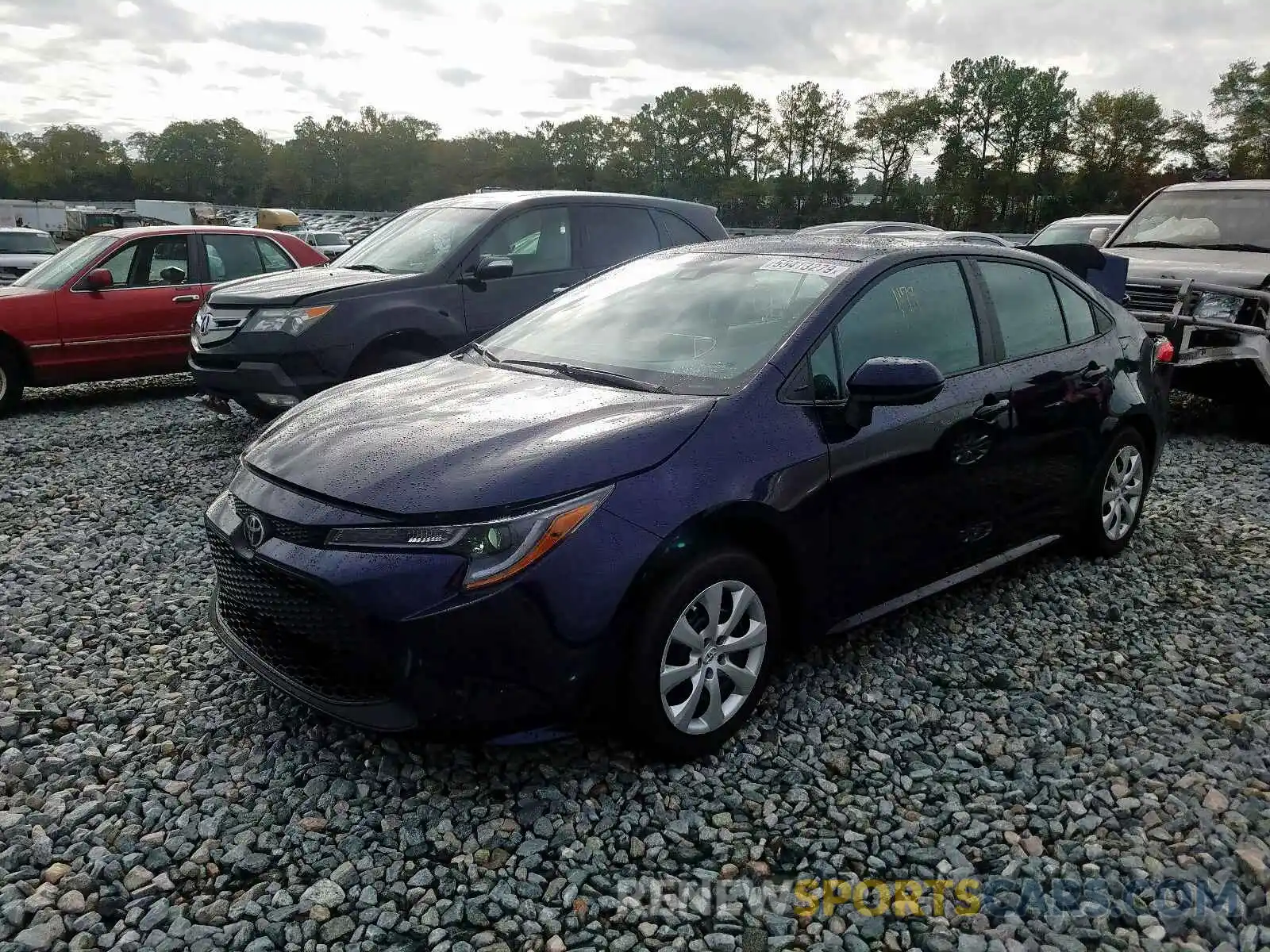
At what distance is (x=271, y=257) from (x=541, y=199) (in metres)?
3.70

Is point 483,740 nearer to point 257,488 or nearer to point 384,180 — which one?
point 257,488

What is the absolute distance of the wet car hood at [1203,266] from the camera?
7555 mm

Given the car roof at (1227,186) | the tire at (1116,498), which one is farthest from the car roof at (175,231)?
the car roof at (1227,186)

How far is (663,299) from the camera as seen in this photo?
156 inches

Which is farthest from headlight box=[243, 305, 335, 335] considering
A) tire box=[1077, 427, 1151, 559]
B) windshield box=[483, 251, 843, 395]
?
tire box=[1077, 427, 1151, 559]

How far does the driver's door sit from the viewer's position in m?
8.66

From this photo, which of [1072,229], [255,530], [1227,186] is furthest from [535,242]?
[1072,229]

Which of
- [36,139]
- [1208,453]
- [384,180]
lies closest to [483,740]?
[1208,453]

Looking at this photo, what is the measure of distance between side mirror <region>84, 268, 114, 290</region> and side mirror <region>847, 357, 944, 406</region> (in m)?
7.95

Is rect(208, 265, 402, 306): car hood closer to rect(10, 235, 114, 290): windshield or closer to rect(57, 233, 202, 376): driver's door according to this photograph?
rect(57, 233, 202, 376): driver's door

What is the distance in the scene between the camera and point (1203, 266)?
7.89 meters

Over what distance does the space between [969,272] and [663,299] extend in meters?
1.34

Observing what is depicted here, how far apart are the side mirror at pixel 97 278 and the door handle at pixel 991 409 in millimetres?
8069

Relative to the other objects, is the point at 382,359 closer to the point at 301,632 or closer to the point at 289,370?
the point at 289,370
